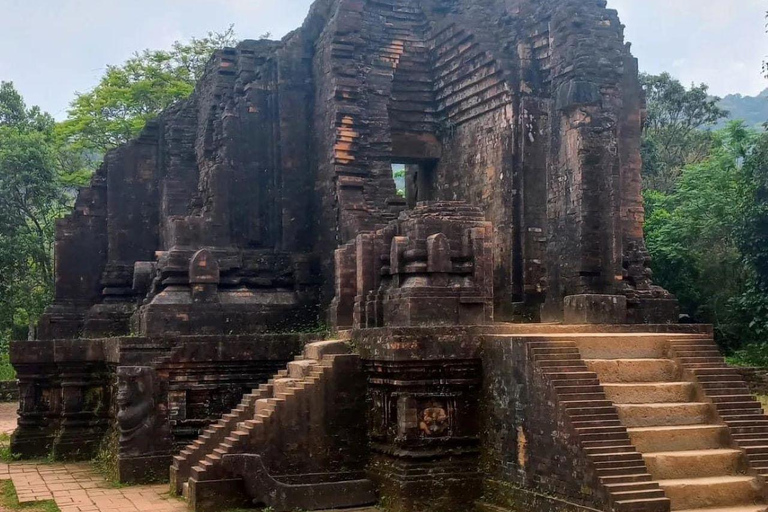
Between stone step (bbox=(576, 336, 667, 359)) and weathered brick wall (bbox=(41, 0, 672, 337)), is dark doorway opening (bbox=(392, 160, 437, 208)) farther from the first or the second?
stone step (bbox=(576, 336, 667, 359))

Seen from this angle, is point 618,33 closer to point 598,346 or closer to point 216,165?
point 598,346

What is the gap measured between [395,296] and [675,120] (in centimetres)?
2801

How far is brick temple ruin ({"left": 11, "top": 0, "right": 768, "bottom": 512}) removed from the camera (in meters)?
8.26

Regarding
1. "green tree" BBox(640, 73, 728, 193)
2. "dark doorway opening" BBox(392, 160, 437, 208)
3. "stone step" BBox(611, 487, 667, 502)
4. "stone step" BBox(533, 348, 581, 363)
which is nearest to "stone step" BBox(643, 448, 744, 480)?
"stone step" BBox(611, 487, 667, 502)

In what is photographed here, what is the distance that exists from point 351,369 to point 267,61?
6630mm

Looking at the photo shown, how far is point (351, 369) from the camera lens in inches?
375

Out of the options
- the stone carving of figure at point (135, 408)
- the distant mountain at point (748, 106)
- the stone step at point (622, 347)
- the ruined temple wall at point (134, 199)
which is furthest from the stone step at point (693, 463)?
the distant mountain at point (748, 106)

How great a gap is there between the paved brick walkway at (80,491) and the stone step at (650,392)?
14.8 feet

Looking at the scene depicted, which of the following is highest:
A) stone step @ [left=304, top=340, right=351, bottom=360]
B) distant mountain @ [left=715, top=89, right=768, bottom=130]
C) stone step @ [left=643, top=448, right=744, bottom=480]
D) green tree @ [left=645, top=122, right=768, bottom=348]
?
distant mountain @ [left=715, top=89, right=768, bottom=130]

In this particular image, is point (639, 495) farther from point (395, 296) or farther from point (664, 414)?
point (395, 296)

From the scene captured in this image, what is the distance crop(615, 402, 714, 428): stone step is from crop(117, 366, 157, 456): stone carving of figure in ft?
19.8

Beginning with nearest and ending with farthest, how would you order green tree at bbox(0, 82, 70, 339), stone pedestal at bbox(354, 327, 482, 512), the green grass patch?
stone pedestal at bbox(354, 327, 482, 512)
the green grass patch
green tree at bbox(0, 82, 70, 339)

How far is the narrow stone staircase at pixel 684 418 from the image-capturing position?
7547 millimetres

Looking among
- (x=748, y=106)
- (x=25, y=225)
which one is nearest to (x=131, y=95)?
(x=25, y=225)
